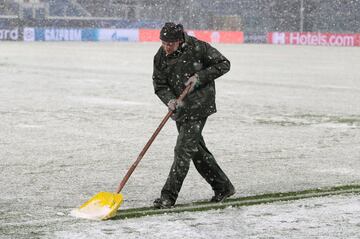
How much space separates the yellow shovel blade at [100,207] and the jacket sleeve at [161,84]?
0.94 metres

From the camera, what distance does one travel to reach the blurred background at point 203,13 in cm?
6331

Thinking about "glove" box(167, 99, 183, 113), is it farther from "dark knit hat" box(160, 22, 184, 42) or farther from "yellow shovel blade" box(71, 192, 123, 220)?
"yellow shovel blade" box(71, 192, 123, 220)

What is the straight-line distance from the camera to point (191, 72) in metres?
7.08

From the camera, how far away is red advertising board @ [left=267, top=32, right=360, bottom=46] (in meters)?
63.5

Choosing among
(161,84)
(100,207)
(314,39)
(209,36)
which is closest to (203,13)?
(209,36)

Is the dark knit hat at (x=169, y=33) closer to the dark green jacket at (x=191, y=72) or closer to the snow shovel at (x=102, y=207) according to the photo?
the dark green jacket at (x=191, y=72)

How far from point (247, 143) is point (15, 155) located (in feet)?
10.4

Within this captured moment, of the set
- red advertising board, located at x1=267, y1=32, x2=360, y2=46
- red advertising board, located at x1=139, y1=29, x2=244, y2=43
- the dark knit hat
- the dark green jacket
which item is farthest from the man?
red advertising board, located at x1=267, y1=32, x2=360, y2=46

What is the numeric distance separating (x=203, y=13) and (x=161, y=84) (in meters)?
63.0

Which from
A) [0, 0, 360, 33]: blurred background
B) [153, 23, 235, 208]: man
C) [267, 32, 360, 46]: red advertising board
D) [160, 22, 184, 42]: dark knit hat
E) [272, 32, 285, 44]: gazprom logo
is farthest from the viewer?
[272, 32, 285, 44]: gazprom logo

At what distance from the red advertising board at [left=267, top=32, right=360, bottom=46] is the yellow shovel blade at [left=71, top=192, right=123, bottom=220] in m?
58.3

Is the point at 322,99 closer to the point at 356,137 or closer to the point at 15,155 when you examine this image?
the point at 356,137

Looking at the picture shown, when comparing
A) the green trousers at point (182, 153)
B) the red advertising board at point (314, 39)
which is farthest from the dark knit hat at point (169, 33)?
the red advertising board at point (314, 39)

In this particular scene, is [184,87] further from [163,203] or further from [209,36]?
[209,36]
